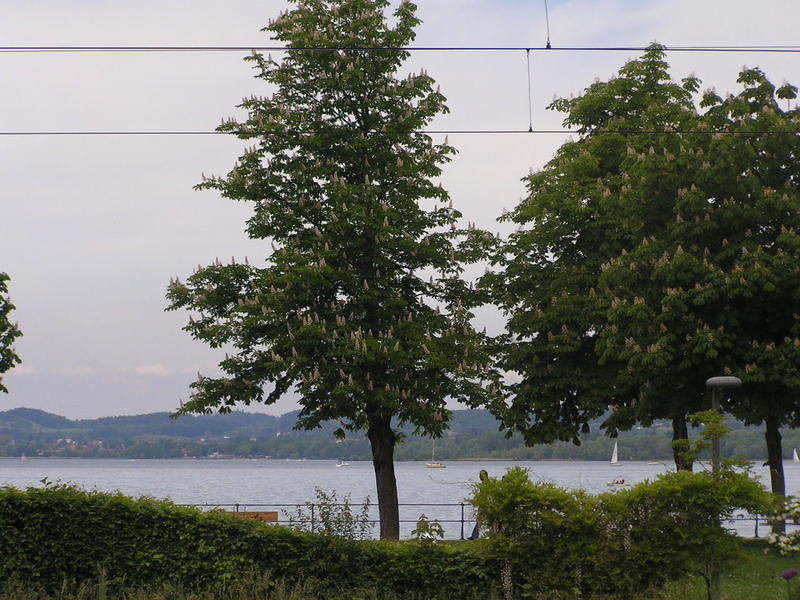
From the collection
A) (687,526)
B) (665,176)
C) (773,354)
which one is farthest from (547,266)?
(687,526)

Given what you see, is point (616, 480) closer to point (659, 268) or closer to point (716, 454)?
point (659, 268)

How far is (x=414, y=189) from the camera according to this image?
84.6 ft

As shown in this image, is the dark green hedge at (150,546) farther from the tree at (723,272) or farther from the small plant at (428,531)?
the tree at (723,272)

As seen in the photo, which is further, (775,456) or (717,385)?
Result: (775,456)

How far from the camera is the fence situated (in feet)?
50.9

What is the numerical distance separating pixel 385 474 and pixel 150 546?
426 inches

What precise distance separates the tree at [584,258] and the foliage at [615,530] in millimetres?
11972

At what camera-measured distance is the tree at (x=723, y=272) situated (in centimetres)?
2358

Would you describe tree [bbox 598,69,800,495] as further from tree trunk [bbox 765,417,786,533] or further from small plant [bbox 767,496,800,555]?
small plant [bbox 767,496,800,555]

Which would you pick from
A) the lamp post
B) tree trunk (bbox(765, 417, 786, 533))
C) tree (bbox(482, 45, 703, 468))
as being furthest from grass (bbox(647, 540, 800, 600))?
tree (bbox(482, 45, 703, 468))

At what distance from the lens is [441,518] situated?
194ft

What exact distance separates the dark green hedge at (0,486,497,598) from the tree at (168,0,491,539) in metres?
7.92

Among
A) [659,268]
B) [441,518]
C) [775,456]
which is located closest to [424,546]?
[659,268]

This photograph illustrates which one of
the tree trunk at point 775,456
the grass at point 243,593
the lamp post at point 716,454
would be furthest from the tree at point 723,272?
the grass at point 243,593
